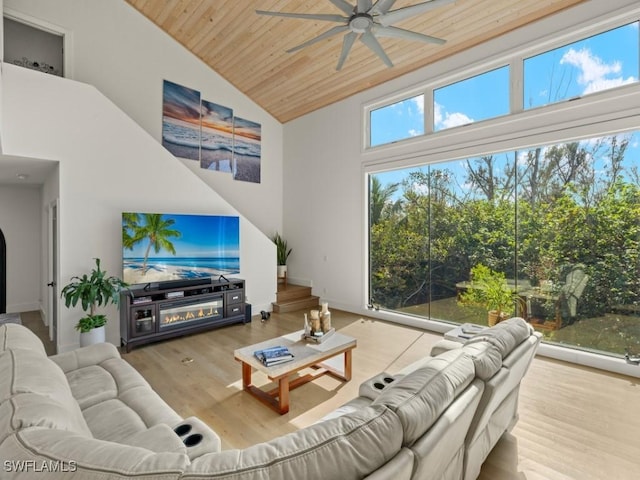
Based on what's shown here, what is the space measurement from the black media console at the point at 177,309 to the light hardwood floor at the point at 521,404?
21 cm

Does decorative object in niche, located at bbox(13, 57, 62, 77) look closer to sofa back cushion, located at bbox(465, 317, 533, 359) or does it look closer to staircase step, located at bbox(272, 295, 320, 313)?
staircase step, located at bbox(272, 295, 320, 313)

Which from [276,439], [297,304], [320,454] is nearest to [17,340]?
[276,439]

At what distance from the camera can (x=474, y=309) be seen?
4641 mm

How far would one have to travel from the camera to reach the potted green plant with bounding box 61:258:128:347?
3748 mm

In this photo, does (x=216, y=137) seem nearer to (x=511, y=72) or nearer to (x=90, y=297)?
(x=90, y=297)

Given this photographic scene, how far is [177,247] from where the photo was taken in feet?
15.5

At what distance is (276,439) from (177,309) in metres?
4.15

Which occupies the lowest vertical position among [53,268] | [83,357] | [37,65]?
[83,357]

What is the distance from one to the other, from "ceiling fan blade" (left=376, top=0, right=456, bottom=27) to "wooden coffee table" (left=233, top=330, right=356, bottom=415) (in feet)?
9.64

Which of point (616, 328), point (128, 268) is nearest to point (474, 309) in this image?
point (616, 328)

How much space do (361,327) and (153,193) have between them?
3784mm

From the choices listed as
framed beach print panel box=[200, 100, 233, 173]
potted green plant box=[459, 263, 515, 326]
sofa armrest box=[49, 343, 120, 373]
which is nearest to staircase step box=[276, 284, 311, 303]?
framed beach print panel box=[200, 100, 233, 173]

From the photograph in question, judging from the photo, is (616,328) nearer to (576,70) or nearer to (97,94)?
(576,70)

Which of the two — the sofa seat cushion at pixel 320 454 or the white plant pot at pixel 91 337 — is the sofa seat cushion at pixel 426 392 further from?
the white plant pot at pixel 91 337
